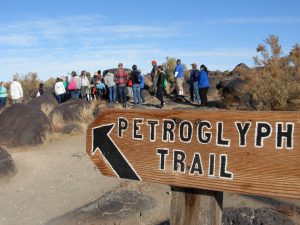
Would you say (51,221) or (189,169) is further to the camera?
(51,221)

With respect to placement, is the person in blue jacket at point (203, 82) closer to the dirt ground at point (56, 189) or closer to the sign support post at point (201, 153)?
the dirt ground at point (56, 189)

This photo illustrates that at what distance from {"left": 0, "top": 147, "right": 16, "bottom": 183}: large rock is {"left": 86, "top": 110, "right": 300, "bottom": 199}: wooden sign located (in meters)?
6.34

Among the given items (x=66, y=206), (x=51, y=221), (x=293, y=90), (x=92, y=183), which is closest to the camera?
(x=51, y=221)

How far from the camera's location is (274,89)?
12688 millimetres

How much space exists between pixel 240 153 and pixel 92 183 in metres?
6.16

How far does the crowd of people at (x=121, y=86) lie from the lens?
16719 mm

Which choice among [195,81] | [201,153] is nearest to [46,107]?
[195,81]

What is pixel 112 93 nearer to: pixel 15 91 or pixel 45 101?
pixel 45 101

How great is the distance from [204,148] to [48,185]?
640 cm

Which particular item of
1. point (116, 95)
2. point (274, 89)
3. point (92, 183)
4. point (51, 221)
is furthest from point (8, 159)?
point (116, 95)

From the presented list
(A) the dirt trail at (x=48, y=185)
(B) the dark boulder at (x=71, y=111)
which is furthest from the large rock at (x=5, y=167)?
(B) the dark boulder at (x=71, y=111)

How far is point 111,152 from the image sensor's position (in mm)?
2457

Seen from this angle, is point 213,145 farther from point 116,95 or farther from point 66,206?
point 116,95

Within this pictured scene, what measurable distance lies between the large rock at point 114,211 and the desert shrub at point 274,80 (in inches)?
288
